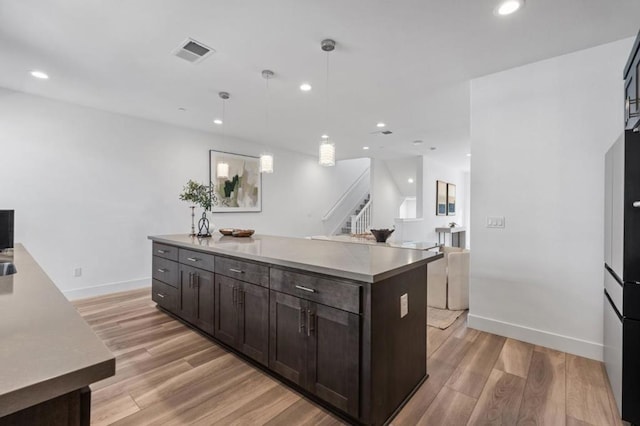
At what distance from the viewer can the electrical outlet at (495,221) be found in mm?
3049

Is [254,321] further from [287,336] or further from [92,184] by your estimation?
[92,184]

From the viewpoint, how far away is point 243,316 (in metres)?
2.40

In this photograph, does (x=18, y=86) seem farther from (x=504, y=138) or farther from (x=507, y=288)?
(x=507, y=288)

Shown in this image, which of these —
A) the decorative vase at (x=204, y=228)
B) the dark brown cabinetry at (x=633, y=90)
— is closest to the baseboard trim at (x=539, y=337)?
the dark brown cabinetry at (x=633, y=90)

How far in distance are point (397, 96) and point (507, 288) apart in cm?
245

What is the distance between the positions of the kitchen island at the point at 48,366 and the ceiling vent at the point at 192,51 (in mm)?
2330

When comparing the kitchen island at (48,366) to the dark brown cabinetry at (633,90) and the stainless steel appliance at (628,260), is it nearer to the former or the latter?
the stainless steel appliance at (628,260)

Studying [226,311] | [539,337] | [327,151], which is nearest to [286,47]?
[327,151]

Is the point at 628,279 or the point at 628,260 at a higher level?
the point at 628,260

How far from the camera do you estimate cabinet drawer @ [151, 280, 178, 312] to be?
10.9ft

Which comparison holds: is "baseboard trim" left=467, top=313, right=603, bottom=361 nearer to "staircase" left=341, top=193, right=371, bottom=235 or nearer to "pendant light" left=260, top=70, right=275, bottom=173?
"pendant light" left=260, top=70, right=275, bottom=173

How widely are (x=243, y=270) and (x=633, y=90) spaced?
2.88 m

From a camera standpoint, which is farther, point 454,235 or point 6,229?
point 454,235

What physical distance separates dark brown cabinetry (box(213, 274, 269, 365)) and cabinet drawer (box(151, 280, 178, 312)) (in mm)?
877
